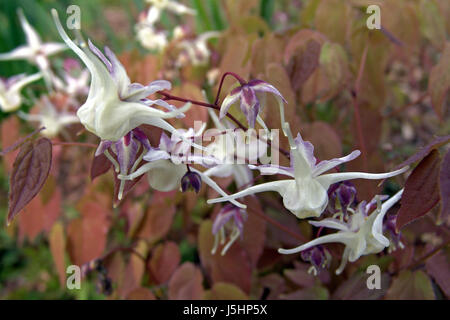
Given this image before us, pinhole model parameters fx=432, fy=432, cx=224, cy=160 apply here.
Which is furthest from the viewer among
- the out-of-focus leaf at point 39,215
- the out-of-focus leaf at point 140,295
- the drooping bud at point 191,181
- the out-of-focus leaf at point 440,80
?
the out-of-focus leaf at point 39,215

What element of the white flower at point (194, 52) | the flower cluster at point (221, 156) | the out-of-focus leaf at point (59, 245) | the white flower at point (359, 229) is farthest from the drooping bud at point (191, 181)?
the white flower at point (194, 52)

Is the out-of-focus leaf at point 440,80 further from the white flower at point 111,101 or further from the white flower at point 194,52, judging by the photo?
the white flower at point 194,52

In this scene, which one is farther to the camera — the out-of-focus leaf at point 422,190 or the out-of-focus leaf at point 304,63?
the out-of-focus leaf at point 304,63

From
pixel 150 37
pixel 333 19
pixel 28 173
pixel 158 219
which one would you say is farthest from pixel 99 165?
pixel 150 37

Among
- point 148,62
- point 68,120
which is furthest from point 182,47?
point 68,120

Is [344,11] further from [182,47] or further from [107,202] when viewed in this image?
[107,202]

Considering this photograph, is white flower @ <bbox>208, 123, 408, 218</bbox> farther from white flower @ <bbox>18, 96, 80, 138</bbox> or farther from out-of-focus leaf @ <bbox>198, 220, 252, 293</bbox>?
white flower @ <bbox>18, 96, 80, 138</bbox>

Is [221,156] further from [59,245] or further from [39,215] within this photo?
[39,215]
